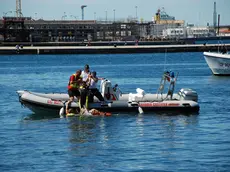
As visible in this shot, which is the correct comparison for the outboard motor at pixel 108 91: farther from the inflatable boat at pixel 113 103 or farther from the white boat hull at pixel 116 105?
the white boat hull at pixel 116 105

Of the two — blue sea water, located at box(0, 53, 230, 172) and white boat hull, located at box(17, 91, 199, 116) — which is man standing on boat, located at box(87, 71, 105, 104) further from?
blue sea water, located at box(0, 53, 230, 172)

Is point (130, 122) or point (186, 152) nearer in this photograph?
point (186, 152)

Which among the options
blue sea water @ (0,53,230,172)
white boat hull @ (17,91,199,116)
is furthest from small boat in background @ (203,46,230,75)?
white boat hull @ (17,91,199,116)

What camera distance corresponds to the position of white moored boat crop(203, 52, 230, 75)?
47781 mm

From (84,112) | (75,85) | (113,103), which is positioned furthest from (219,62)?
(84,112)

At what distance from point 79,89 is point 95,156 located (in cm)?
758

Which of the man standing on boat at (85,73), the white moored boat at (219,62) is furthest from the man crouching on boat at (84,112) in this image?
the white moored boat at (219,62)

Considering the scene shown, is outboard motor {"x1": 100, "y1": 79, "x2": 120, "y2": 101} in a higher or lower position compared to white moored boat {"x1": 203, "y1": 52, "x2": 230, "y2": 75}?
higher

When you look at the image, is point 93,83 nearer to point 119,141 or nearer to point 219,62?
point 119,141

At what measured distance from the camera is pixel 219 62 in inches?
1905

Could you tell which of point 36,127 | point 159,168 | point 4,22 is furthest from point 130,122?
point 4,22

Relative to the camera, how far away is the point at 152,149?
21.0m

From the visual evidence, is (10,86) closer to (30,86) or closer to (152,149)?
(30,86)

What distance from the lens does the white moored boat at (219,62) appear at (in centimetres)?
4778
